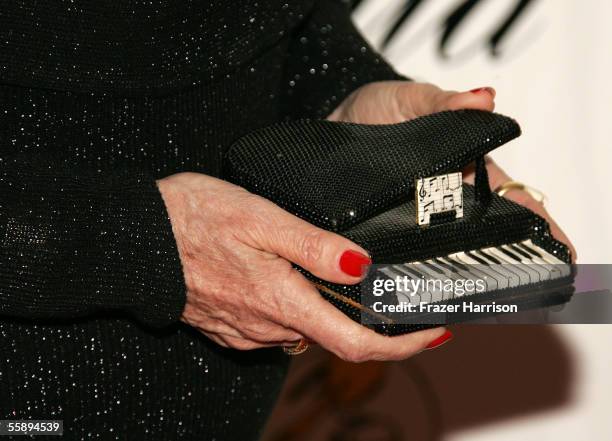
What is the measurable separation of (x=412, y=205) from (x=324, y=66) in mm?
302

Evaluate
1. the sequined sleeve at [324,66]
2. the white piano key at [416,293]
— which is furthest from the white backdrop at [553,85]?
the white piano key at [416,293]

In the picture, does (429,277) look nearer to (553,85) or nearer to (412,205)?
(412,205)

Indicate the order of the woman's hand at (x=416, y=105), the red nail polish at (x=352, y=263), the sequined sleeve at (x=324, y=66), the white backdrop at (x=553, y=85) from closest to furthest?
the red nail polish at (x=352, y=263) → the woman's hand at (x=416, y=105) → the sequined sleeve at (x=324, y=66) → the white backdrop at (x=553, y=85)

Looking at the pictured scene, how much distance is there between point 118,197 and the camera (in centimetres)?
72

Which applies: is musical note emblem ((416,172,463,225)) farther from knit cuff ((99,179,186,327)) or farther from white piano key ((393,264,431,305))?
knit cuff ((99,179,186,327))

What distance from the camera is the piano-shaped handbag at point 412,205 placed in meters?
0.72

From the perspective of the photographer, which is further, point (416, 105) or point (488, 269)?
point (416, 105)

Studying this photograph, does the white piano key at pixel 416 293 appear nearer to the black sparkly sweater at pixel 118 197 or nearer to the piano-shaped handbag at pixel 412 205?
the piano-shaped handbag at pixel 412 205

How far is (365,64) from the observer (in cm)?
103

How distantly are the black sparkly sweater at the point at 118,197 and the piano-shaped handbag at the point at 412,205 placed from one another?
77mm

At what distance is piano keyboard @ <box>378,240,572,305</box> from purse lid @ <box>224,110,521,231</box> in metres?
0.06

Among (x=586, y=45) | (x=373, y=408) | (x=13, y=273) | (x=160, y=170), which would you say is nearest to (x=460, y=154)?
(x=160, y=170)

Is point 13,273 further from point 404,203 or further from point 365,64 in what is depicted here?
point 365,64

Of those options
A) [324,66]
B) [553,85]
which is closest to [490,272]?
[324,66]
